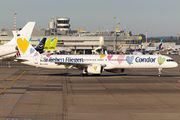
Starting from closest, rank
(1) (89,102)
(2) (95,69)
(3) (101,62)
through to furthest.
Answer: (1) (89,102) < (2) (95,69) < (3) (101,62)

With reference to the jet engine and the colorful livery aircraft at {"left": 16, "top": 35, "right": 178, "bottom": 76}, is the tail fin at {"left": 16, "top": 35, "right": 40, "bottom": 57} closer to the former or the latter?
the colorful livery aircraft at {"left": 16, "top": 35, "right": 178, "bottom": 76}

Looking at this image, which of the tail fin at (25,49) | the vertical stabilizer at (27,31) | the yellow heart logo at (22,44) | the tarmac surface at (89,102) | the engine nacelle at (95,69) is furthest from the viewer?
the vertical stabilizer at (27,31)

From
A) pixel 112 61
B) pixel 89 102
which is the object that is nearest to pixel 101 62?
pixel 112 61

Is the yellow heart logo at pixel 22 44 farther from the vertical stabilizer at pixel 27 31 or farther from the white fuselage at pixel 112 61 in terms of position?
the vertical stabilizer at pixel 27 31

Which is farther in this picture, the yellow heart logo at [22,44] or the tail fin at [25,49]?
the yellow heart logo at [22,44]

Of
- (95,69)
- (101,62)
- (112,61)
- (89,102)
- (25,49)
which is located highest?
(25,49)

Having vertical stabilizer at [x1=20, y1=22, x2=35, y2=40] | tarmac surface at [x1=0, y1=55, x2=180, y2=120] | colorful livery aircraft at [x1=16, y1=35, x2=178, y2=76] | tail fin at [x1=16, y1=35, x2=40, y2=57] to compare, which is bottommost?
tarmac surface at [x1=0, y1=55, x2=180, y2=120]

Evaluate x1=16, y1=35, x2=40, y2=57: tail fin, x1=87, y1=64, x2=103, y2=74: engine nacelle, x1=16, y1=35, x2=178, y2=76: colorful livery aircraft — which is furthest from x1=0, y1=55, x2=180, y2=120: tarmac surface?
x1=16, y1=35, x2=40, y2=57: tail fin

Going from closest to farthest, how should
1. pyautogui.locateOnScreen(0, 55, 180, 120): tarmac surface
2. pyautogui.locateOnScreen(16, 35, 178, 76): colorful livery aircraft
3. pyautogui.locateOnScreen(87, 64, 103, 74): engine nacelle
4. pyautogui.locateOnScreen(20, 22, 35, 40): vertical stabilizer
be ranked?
pyautogui.locateOnScreen(0, 55, 180, 120): tarmac surface
pyautogui.locateOnScreen(87, 64, 103, 74): engine nacelle
pyautogui.locateOnScreen(16, 35, 178, 76): colorful livery aircraft
pyautogui.locateOnScreen(20, 22, 35, 40): vertical stabilizer

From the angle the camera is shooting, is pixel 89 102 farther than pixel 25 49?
No

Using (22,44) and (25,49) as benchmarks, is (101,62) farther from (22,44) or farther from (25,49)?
(22,44)

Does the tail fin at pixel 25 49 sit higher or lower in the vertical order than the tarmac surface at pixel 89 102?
higher

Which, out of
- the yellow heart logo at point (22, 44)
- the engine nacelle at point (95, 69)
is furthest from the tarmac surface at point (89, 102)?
the yellow heart logo at point (22, 44)

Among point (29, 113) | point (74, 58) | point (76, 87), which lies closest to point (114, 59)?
point (74, 58)
